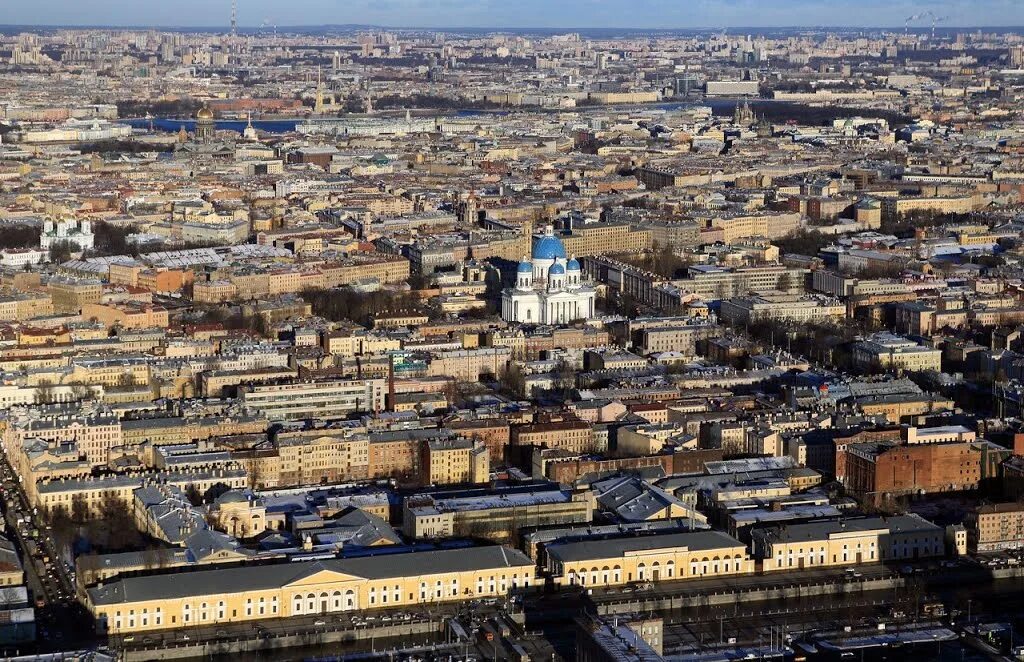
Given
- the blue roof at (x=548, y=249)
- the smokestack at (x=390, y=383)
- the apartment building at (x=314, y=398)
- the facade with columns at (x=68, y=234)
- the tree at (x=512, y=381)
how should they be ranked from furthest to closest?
the facade with columns at (x=68, y=234) < the blue roof at (x=548, y=249) < the tree at (x=512, y=381) < the smokestack at (x=390, y=383) < the apartment building at (x=314, y=398)

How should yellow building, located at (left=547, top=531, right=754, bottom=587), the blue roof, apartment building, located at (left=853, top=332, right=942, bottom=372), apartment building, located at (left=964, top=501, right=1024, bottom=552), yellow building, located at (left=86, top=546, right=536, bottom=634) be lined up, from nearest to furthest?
yellow building, located at (left=86, top=546, right=536, bottom=634) → yellow building, located at (left=547, top=531, right=754, bottom=587) → apartment building, located at (left=964, top=501, right=1024, bottom=552) → apartment building, located at (left=853, top=332, right=942, bottom=372) → the blue roof

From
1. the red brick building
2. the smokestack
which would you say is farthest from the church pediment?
the smokestack

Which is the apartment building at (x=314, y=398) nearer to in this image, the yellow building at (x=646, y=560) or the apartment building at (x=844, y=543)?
the yellow building at (x=646, y=560)

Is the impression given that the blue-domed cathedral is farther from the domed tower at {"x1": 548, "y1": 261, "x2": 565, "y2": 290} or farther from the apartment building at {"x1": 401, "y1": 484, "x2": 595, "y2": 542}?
the apartment building at {"x1": 401, "y1": 484, "x2": 595, "y2": 542}

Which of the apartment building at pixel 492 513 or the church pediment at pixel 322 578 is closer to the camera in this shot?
the church pediment at pixel 322 578

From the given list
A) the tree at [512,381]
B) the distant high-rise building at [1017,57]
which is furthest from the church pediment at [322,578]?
the distant high-rise building at [1017,57]

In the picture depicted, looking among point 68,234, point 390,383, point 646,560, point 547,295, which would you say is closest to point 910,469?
point 646,560

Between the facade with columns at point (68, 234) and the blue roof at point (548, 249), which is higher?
the blue roof at point (548, 249)
